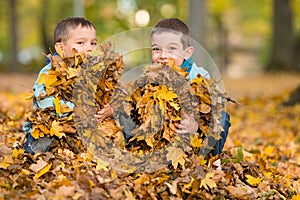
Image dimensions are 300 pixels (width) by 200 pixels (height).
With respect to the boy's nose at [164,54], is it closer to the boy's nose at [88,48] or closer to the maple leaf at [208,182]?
the boy's nose at [88,48]

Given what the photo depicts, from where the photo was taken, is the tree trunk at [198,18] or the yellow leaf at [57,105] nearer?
the yellow leaf at [57,105]

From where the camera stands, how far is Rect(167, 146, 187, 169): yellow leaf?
352 centimetres

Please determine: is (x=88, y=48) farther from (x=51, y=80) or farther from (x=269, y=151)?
(x=269, y=151)

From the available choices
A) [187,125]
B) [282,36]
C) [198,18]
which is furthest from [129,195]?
[282,36]

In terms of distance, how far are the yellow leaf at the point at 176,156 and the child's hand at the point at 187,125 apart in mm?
131

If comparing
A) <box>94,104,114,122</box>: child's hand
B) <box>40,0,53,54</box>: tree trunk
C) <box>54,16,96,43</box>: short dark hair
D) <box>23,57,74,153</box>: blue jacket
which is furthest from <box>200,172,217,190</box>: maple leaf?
<box>40,0,53,54</box>: tree trunk

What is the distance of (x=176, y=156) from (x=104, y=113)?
630 mm

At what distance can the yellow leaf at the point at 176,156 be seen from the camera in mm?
3520

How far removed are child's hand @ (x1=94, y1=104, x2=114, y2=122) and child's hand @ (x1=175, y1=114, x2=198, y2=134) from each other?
20.5 inches

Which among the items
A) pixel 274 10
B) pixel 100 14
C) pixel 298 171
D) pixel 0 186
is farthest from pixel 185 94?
pixel 100 14

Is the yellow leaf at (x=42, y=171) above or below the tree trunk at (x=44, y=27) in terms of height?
below

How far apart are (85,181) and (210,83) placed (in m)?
1.15

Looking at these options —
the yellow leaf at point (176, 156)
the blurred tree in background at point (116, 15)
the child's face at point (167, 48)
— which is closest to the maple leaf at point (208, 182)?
the yellow leaf at point (176, 156)

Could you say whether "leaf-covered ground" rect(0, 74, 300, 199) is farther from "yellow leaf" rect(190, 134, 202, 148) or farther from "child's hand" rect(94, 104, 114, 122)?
"child's hand" rect(94, 104, 114, 122)
